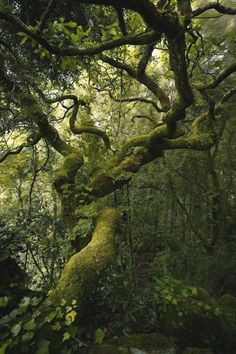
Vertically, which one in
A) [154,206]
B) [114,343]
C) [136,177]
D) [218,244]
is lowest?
[114,343]

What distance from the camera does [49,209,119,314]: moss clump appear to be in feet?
8.12

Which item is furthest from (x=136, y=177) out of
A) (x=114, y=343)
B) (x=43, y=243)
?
(x=114, y=343)

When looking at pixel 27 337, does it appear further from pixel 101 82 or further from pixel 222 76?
pixel 101 82

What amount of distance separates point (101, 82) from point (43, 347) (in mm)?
4323

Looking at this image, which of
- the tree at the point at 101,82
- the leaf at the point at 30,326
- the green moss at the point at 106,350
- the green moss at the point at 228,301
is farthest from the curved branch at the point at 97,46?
the green moss at the point at 228,301

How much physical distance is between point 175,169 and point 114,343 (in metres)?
3.37

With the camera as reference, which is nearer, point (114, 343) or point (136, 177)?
point (114, 343)

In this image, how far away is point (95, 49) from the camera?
2.44 meters

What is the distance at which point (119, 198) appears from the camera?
4703 millimetres

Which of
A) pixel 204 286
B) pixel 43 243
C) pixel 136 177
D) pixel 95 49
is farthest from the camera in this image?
pixel 136 177

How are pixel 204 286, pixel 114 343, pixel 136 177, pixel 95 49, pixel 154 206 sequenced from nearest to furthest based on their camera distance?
1. pixel 95 49
2. pixel 114 343
3. pixel 204 286
4. pixel 154 206
5. pixel 136 177

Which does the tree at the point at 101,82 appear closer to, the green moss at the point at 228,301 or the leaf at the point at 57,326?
the leaf at the point at 57,326

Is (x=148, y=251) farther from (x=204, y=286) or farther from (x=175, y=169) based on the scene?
(x=175, y=169)

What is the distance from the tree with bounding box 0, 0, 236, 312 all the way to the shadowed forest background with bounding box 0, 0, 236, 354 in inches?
0.6
